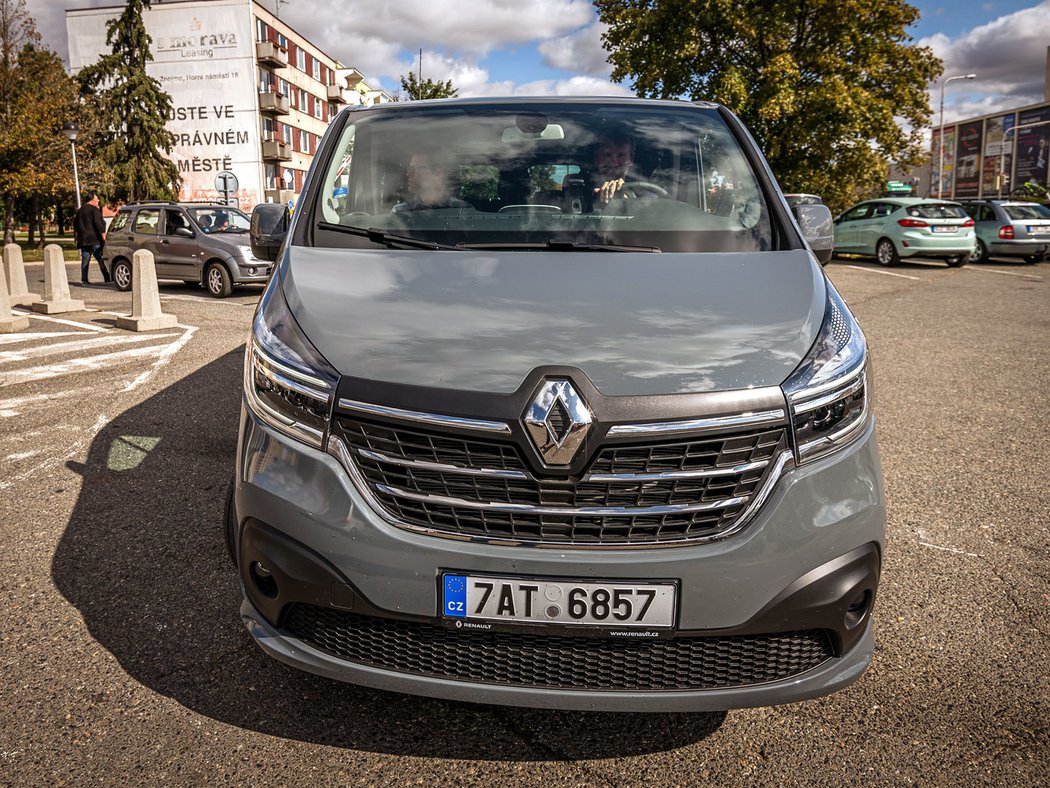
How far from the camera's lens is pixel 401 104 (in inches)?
145

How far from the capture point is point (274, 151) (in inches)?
2016

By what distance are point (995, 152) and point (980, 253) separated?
107m

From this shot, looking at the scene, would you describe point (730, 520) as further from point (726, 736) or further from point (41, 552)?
point (41, 552)

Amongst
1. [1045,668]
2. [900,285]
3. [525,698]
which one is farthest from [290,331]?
[900,285]

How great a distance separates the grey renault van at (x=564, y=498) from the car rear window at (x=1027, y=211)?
21788mm

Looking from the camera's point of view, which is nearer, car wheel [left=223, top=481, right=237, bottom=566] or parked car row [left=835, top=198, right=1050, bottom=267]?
car wheel [left=223, top=481, right=237, bottom=566]

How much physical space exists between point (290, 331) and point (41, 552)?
211 cm

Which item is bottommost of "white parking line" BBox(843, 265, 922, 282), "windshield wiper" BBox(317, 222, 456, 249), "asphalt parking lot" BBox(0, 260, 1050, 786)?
"asphalt parking lot" BBox(0, 260, 1050, 786)

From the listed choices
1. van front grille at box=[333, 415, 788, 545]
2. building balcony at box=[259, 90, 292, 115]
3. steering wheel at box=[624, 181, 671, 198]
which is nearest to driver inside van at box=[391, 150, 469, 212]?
steering wheel at box=[624, 181, 671, 198]

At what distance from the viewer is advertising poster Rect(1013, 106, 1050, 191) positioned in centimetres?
10512

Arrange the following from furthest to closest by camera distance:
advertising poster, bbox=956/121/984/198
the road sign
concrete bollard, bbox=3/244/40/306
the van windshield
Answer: advertising poster, bbox=956/121/984/198, the road sign, concrete bollard, bbox=3/244/40/306, the van windshield

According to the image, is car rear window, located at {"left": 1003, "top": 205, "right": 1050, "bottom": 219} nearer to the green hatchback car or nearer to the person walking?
the green hatchback car

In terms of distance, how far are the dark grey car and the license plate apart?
22.1m

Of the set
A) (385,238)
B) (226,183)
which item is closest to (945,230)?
(385,238)
